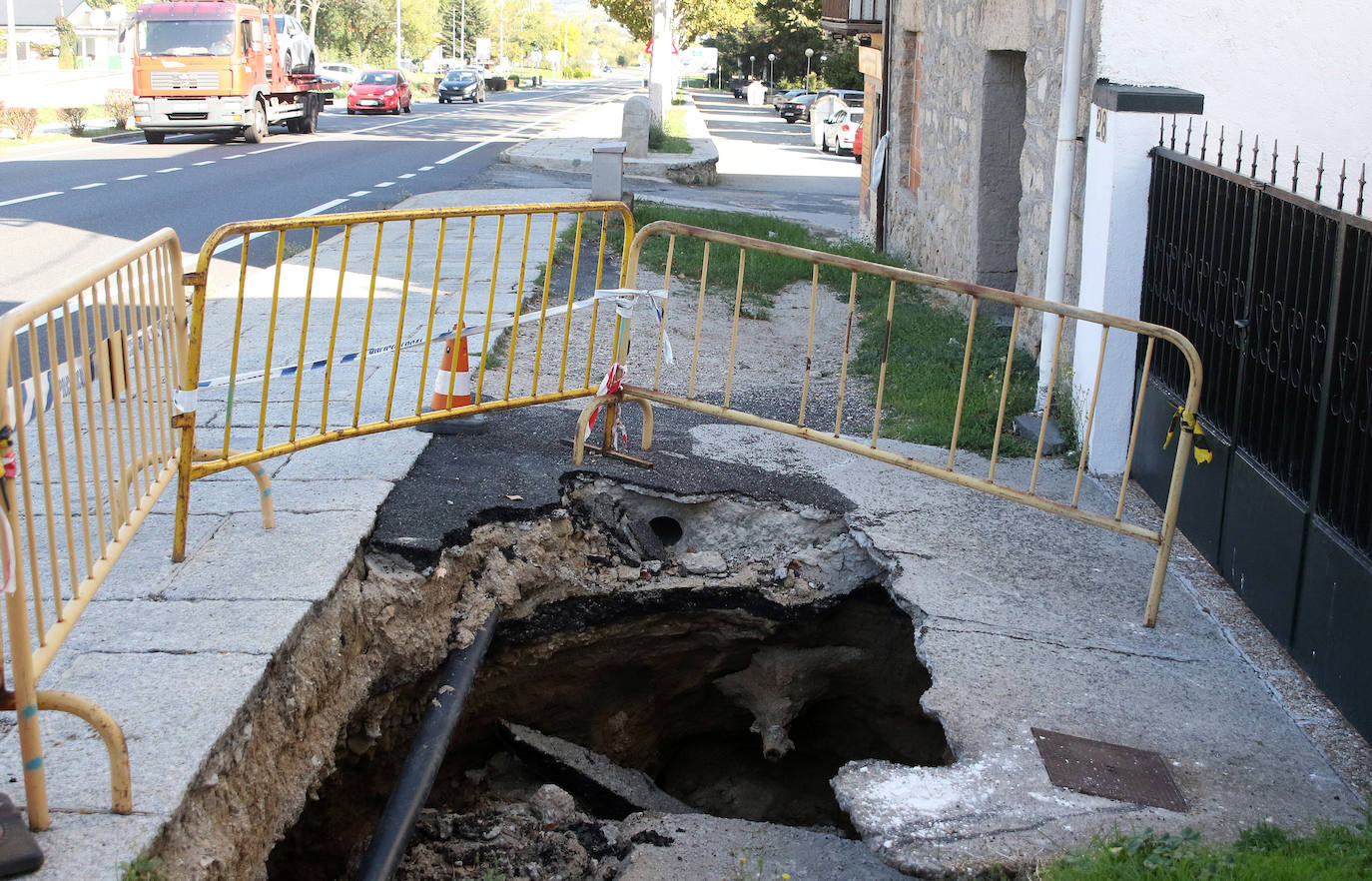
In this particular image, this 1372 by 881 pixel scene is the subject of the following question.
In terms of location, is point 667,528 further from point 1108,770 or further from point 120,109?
point 120,109

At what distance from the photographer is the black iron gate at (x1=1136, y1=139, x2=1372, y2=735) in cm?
383

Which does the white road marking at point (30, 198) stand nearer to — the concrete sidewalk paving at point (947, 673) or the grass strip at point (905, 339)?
the grass strip at point (905, 339)

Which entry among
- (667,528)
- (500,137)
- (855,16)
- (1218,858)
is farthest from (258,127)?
(1218,858)

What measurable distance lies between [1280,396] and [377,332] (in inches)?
213

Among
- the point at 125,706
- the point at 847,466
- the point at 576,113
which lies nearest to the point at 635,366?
the point at 847,466

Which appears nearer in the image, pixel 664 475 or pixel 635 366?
pixel 664 475

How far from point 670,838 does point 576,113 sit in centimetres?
4237

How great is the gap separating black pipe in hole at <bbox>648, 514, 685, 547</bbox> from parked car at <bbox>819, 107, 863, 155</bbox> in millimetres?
29608

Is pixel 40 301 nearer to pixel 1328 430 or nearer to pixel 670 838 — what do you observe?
pixel 670 838

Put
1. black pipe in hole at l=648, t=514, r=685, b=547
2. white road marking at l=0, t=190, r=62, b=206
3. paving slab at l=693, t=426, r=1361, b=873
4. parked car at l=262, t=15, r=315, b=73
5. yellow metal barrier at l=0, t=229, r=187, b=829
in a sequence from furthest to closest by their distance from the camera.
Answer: parked car at l=262, t=15, r=315, b=73, white road marking at l=0, t=190, r=62, b=206, black pipe in hole at l=648, t=514, r=685, b=547, paving slab at l=693, t=426, r=1361, b=873, yellow metal barrier at l=0, t=229, r=187, b=829

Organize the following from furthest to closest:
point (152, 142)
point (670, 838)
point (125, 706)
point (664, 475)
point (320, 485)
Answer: point (152, 142) → point (664, 475) → point (320, 485) → point (670, 838) → point (125, 706)

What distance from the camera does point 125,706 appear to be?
10.6ft

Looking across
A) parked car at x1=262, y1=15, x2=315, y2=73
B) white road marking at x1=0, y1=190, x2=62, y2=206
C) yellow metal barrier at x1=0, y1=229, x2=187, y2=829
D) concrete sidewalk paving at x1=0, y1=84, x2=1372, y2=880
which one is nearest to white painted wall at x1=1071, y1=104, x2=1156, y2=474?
concrete sidewalk paving at x1=0, y1=84, x2=1372, y2=880

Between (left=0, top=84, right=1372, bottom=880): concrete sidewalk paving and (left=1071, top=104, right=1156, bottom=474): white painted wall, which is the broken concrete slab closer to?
(left=0, top=84, right=1372, bottom=880): concrete sidewalk paving
